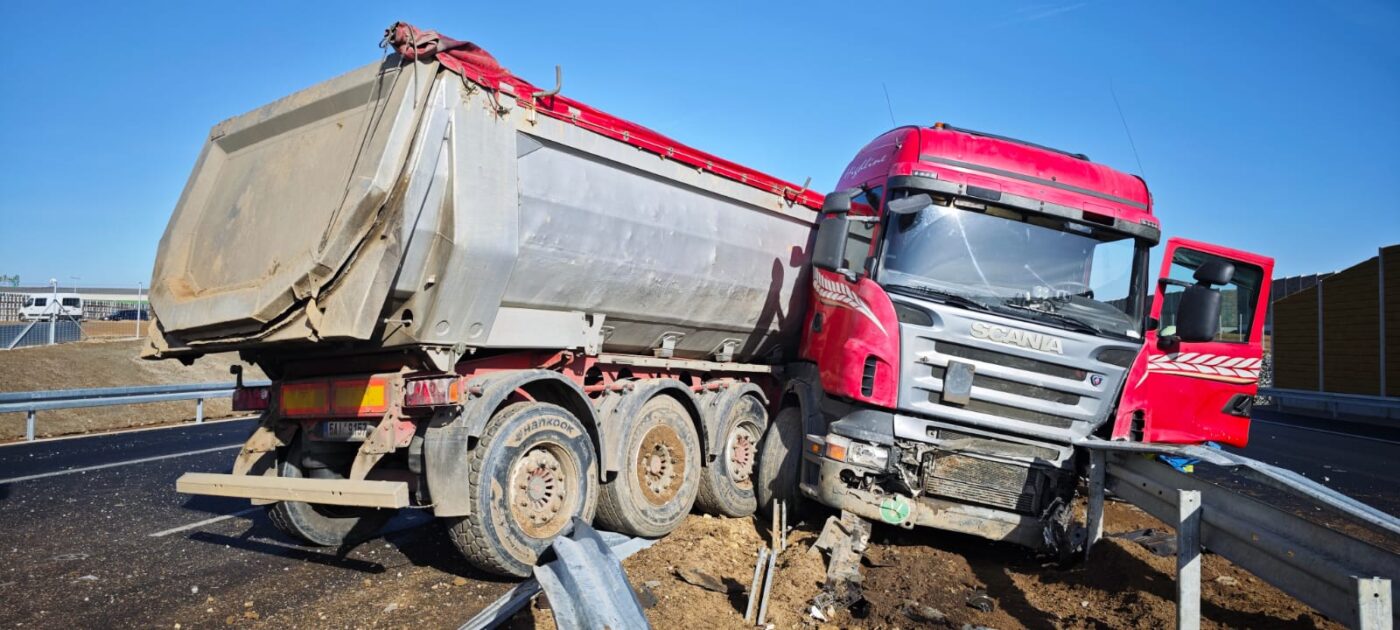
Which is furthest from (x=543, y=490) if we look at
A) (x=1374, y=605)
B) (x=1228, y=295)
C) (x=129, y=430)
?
(x=129, y=430)

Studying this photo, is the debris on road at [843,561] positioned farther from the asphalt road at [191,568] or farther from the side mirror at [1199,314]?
the side mirror at [1199,314]

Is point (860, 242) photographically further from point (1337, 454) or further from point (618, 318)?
point (1337, 454)

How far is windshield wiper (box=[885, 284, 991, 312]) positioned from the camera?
6336mm

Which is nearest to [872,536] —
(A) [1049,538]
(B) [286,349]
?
(A) [1049,538]

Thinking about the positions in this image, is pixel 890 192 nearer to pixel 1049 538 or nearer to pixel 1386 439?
pixel 1049 538

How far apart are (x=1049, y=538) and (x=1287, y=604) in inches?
56.7

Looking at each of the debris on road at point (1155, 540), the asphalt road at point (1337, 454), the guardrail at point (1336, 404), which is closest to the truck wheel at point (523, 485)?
the debris on road at point (1155, 540)

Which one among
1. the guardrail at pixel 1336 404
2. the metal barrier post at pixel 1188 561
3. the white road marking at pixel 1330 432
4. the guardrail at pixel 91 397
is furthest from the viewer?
the guardrail at pixel 1336 404

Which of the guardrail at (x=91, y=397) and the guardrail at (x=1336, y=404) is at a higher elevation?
the guardrail at (x=1336, y=404)

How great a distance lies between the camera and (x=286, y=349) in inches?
223

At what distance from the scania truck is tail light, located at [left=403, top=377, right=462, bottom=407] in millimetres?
20

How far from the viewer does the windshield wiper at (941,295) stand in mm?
6336

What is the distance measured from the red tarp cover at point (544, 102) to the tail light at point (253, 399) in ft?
8.56

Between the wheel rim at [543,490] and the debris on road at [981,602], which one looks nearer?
the debris on road at [981,602]
